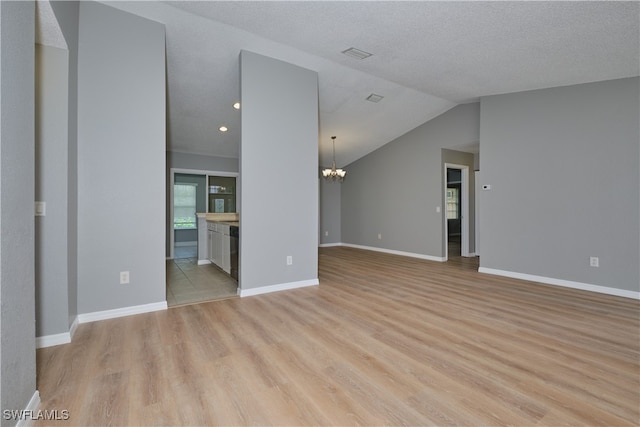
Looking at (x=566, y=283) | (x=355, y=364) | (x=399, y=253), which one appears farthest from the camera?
(x=399, y=253)

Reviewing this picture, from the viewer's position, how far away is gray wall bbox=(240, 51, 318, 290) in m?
3.74

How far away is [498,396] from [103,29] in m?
4.46

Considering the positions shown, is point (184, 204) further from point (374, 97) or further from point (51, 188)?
point (51, 188)

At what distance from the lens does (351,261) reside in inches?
248

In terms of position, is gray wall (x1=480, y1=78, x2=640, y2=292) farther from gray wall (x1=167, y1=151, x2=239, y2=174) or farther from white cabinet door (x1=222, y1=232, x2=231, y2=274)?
gray wall (x1=167, y1=151, x2=239, y2=174)

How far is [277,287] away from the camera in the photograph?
395 centimetres

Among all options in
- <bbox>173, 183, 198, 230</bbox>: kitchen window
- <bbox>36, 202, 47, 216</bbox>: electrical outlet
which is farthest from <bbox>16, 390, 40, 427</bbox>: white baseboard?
<bbox>173, 183, 198, 230</bbox>: kitchen window

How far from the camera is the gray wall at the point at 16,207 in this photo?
127cm

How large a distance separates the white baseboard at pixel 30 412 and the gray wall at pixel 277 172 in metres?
2.17

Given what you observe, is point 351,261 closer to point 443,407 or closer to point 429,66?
point 429,66

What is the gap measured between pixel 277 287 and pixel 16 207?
2880 mm

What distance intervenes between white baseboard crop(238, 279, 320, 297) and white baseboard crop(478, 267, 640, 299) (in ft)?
10.1

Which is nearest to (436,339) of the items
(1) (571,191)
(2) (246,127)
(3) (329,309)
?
(3) (329,309)

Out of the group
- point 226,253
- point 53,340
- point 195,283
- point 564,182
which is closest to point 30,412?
point 53,340
